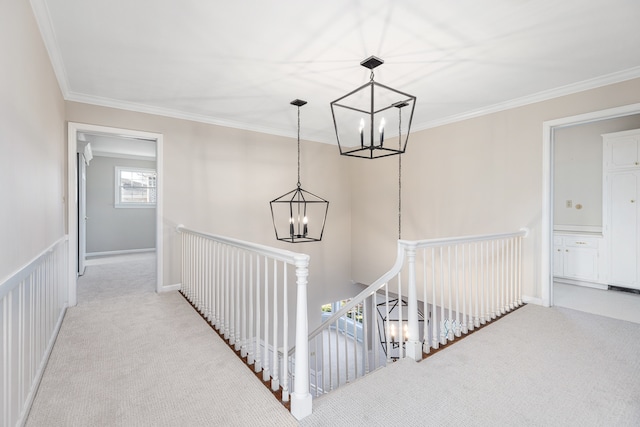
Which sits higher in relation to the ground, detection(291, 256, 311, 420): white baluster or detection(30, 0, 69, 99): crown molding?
detection(30, 0, 69, 99): crown molding

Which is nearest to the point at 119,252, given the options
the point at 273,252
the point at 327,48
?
the point at 273,252

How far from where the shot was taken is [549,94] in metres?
3.25

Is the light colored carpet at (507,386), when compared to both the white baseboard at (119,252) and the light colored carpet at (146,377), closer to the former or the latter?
the light colored carpet at (146,377)

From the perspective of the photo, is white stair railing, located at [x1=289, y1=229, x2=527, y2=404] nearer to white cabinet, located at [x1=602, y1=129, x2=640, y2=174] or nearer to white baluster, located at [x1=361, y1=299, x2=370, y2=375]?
white baluster, located at [x1=361, y1=299, x2=370, y2=375]

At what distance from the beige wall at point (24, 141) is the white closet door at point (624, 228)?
19.8 feet

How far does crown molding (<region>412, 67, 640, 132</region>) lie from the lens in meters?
2.82

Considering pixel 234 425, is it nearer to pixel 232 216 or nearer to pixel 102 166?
pixel 232 216

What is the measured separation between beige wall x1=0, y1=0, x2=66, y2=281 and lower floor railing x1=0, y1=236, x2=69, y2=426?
0.35 feet

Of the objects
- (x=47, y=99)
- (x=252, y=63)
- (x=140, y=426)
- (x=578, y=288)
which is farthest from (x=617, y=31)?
(x=47, y=99)

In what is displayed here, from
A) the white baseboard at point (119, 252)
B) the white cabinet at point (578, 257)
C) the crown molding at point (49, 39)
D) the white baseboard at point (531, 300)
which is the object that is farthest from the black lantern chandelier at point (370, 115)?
the white baseboard at point (119, 252)

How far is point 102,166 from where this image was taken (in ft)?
22.1

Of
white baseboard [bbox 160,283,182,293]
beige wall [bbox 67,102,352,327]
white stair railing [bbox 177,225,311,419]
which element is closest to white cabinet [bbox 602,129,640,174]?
beige wall [bbox 67,102,352,327]

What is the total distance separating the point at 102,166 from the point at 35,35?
18.3ft

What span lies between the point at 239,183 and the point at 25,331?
3042 mm
